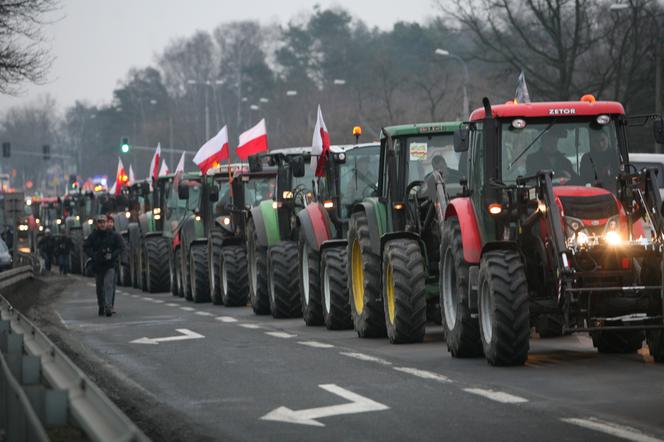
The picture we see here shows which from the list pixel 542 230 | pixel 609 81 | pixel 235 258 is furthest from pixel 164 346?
pixel 609 81

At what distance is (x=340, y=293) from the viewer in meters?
20.7

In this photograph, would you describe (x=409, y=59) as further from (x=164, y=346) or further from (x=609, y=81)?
(x=164, y=346)

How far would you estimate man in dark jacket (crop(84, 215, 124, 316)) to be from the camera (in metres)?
27.0

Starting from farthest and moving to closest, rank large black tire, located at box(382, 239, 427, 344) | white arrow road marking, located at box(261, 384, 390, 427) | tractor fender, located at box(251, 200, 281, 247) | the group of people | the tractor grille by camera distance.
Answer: the group of people → tractor fender, located at box(251, 200, 281, 247) → large black tire, located at box(382, 239, 427, 344) → the tractor grille → white arrow road marking, located at box(261, 384, 390, 427)

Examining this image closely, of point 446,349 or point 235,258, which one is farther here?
point 235,258

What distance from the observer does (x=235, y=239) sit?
30141 mm

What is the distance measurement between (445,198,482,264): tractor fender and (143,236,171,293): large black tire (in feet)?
74.6

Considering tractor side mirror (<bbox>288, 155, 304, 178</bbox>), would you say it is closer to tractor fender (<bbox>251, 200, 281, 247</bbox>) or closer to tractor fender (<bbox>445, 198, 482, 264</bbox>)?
tractor fender (<bbox>251, 200, 281, 247</bbox>)

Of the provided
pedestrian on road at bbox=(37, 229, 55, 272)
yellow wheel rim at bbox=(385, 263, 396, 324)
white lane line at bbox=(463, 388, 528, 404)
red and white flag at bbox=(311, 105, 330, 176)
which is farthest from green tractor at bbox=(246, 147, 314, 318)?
pedestrian on road at bbox=(37, 229, 55, 272)

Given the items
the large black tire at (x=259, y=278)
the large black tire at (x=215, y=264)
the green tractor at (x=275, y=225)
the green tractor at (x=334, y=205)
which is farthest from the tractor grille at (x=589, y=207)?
the large black tire at (x=215, y=264)

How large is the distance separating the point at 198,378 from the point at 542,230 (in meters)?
3.22

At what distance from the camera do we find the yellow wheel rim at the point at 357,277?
19578 millimetres

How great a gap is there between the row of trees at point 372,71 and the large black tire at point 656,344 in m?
33.5

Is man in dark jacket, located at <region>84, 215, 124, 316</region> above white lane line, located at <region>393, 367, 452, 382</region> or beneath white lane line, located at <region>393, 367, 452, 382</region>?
above
